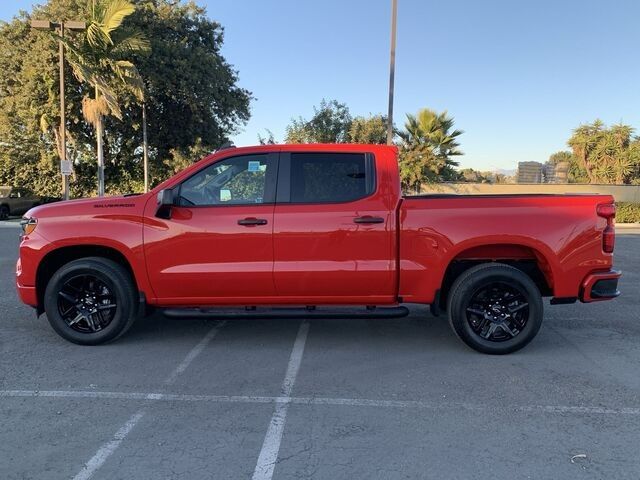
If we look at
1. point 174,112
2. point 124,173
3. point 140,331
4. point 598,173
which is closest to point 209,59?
point 174,112

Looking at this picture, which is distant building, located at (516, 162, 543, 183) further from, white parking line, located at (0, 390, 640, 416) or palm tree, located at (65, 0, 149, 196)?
white parking line, located at (0, 390, 640, 416)

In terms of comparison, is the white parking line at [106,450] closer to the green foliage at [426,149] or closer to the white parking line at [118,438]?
the white parking line at [118,438]

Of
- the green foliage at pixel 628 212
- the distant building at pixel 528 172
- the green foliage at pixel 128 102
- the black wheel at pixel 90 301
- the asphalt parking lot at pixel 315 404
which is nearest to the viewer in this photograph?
the asphalt parking lot at pixel 315 404

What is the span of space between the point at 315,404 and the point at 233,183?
7.34 feet

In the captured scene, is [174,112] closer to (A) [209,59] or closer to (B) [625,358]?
(A) [209,59]

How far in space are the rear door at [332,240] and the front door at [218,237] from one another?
0.49 ft

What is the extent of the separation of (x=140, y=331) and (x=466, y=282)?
3.46m

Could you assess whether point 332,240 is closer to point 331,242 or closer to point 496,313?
point 331,242

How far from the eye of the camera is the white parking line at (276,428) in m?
2.85

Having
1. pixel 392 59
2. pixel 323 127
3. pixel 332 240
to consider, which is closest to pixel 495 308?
pixel 332 240

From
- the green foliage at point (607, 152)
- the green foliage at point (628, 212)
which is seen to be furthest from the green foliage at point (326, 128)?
the green foliage at point (607, 152)

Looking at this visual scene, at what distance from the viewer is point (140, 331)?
18.0 feet

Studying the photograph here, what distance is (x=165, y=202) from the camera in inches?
180

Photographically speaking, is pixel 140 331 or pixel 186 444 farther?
pixel 140 331
